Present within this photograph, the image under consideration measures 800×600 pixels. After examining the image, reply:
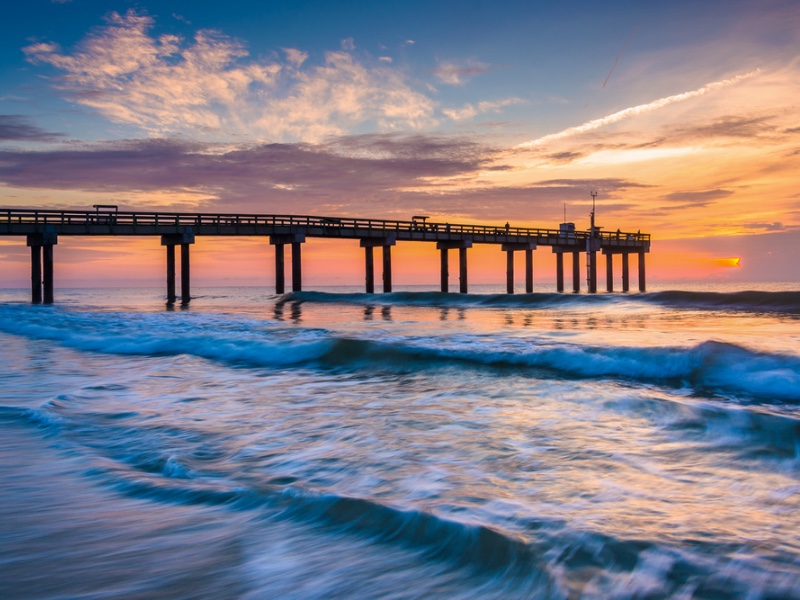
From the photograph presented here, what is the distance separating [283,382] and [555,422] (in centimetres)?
461

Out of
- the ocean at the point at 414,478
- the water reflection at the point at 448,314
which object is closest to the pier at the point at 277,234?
the water reflection at the point at 448,314

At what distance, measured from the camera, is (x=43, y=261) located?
1201 inches

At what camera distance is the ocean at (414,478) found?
2830 mm

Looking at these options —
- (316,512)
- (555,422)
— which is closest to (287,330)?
(555,422)

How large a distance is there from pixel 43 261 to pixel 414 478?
32.9 metres

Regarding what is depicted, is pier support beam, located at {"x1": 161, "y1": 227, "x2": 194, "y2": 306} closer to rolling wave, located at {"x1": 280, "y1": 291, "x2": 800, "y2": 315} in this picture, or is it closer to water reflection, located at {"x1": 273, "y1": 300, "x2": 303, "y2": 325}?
rolling wave, located at {"x1": 280, "y1": 291, "x2": 800, "y2": 315}

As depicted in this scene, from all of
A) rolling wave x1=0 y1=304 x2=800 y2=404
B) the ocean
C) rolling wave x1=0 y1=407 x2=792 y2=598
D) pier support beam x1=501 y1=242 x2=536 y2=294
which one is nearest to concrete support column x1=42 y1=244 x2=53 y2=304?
rolling wave x1=0 y1=304 x2=800 y2=404

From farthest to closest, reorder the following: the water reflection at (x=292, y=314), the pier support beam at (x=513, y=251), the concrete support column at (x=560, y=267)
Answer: the concrete support column at (x=560, y=267) < the pier support beam at (x=513, y=251) < the water reflection at (x=292, y=314)

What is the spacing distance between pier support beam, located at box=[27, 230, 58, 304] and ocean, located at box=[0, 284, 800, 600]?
22.1 m

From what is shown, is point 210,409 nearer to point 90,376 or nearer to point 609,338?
point 90,376

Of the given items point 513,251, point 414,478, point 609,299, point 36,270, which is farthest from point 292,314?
point 513,251

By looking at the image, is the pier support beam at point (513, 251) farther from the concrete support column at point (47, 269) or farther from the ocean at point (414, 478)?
the ocean at point (414, 478)

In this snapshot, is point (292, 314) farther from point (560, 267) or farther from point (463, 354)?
point (560, 267)

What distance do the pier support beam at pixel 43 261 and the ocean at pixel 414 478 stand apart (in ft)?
72.4
